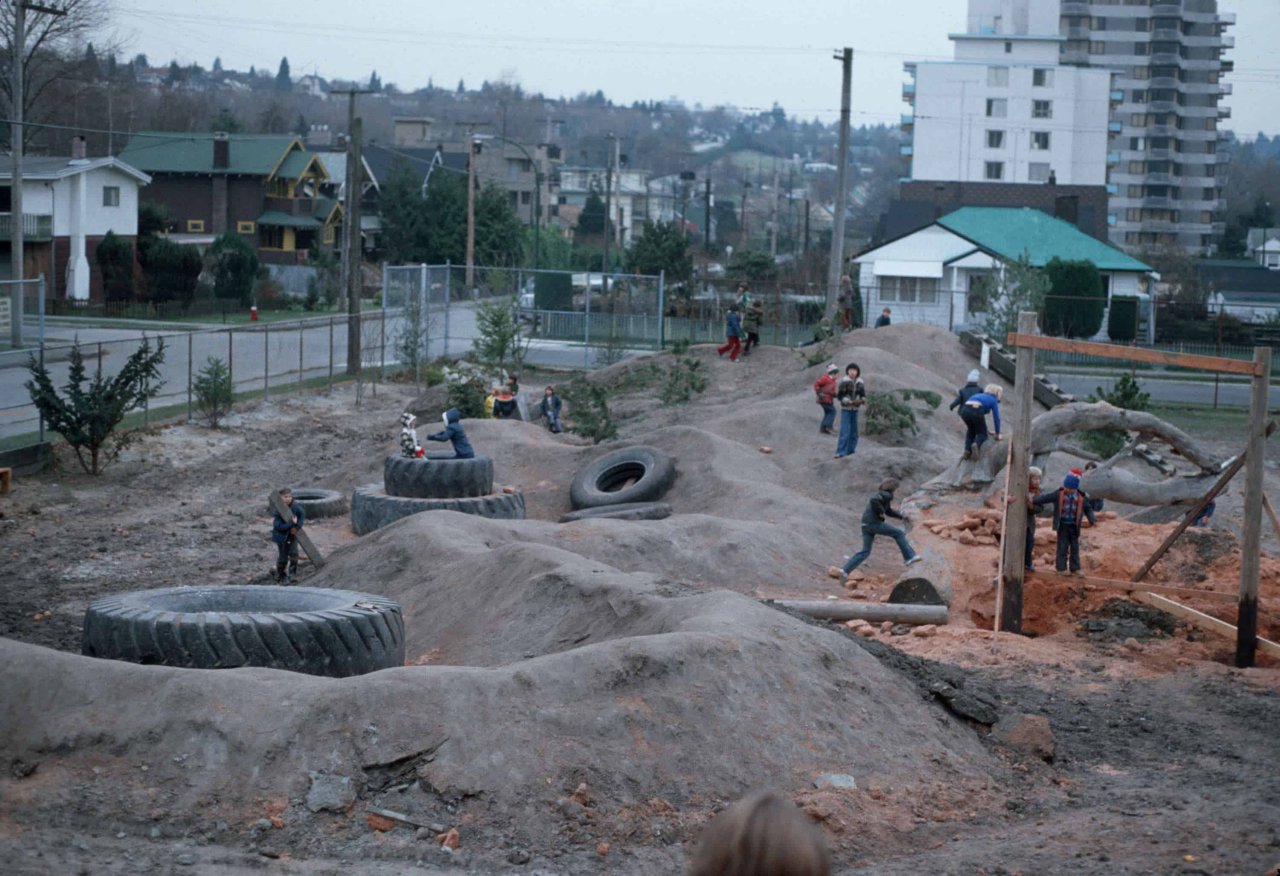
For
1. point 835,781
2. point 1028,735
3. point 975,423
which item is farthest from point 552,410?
point 835,781

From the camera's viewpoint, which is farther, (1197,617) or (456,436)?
(456,436)

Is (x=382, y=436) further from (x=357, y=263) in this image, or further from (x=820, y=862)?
(x=820, y=862)

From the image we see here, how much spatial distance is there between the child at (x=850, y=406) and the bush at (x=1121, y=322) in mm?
28548

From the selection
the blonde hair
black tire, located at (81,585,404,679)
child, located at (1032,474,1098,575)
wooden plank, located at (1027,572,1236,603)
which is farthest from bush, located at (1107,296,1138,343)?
the blonde hair

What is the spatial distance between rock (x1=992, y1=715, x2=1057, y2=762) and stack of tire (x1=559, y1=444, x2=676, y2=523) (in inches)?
364

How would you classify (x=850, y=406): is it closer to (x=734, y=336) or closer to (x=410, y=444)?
(x=410, y=444)

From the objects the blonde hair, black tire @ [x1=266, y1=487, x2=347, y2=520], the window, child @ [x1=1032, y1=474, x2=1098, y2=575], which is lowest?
black tire @ [x1=266, y1=487, x2=347, y2=520]

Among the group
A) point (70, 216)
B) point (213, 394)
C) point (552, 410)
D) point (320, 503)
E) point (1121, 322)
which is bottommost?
point (320, 503)

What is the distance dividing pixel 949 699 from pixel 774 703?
65.9 inches

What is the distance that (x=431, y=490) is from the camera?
18844 mm

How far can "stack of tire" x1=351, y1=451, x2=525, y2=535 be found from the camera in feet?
60.3

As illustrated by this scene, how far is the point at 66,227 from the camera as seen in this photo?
5419 centimetres

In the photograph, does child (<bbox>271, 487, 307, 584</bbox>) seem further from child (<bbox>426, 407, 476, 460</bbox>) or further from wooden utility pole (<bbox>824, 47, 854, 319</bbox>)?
wooden utility pole (<bbox>824, 47, 854, 319</bbox>)

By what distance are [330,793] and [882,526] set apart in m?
9.22
